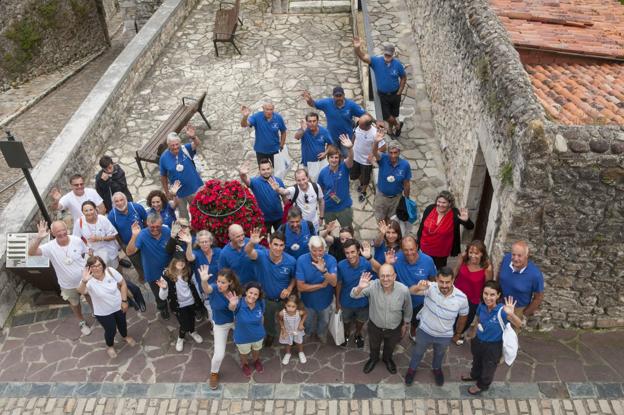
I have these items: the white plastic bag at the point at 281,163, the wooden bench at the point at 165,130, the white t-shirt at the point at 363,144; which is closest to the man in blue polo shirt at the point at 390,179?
the white t-shirt at the point at 363,144

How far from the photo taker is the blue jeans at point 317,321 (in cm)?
683

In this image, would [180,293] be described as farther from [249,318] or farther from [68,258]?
[68,258]

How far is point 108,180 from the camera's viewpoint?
316 inches

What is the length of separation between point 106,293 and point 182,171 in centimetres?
230

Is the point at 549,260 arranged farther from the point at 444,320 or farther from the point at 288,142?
the point at 288,142

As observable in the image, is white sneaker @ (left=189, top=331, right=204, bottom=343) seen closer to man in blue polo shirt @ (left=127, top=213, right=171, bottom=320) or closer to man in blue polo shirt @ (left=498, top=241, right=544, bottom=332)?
man in blue polo shirt @ (left=127, top=213, right=171, bottom=320)

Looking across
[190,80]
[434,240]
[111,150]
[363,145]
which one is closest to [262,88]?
[190,80]

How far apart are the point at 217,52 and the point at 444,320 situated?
9.77 metres

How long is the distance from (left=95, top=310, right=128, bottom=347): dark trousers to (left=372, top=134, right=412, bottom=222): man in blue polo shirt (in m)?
3.74

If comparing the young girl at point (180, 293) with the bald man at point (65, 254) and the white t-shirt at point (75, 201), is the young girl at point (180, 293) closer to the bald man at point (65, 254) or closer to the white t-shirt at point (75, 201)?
the bald man at point (65, 254)

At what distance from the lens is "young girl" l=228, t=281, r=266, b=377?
6.04 meters

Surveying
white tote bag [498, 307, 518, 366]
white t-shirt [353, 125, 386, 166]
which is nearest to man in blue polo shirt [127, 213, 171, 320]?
white t-shirt [353, 125, 386, 166]

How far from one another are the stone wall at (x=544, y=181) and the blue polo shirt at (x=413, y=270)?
93cm

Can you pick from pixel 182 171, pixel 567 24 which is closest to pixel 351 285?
pixel 182 171
